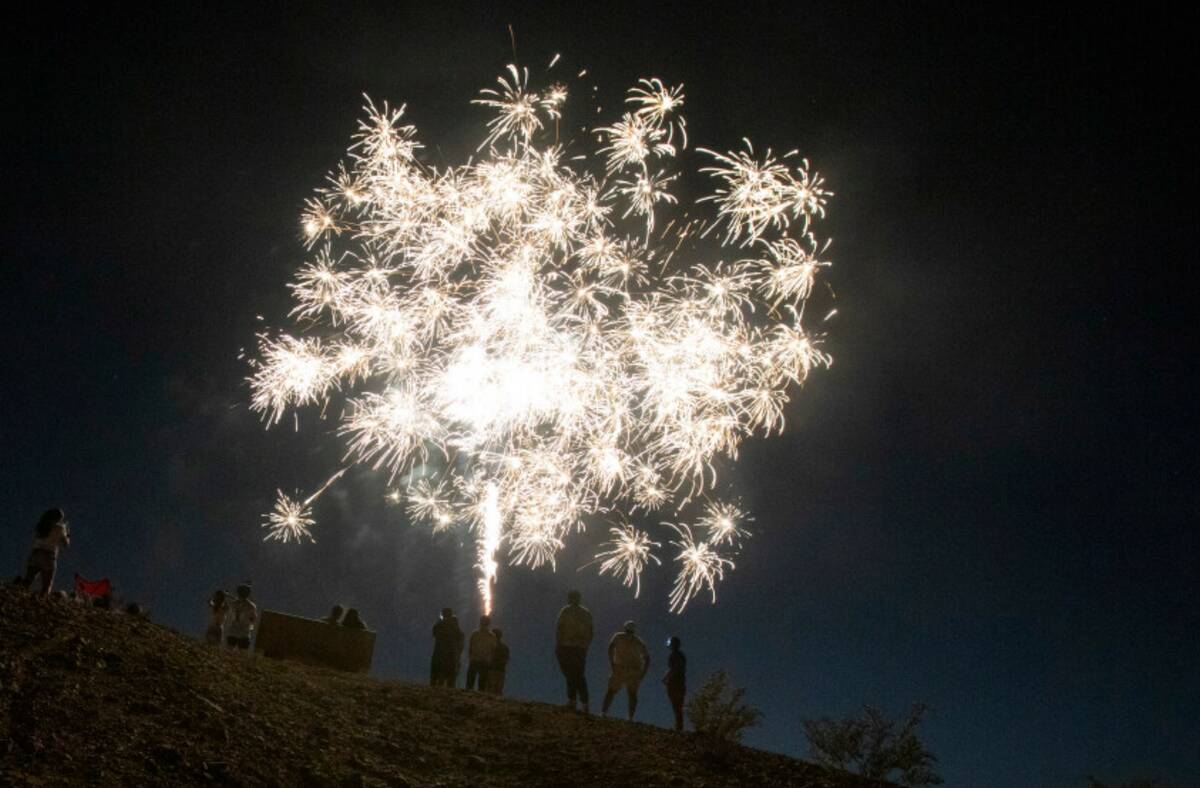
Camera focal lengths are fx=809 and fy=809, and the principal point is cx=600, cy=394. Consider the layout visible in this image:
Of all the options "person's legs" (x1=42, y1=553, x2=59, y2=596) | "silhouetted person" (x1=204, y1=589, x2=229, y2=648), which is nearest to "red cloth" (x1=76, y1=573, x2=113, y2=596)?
"silhouetted person" (x1=204, y1=589, x2=229, y2=648)

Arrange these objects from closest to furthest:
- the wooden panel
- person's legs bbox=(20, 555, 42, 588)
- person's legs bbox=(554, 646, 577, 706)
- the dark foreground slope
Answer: the dark foreground slope, person's legs bbox=(20, 555, 42, 588), person's legs bbox=(554, 646, 577, 706), the wooden panel

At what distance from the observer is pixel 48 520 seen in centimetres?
1141

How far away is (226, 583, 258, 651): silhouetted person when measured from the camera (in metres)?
15.2

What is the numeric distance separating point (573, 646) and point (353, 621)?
5068 mm

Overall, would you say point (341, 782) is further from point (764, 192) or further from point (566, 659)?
point (764, 192)

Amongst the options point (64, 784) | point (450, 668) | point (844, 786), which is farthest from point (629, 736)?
point (64, 784)

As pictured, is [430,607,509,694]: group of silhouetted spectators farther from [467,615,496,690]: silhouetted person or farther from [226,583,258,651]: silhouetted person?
[226,583,258,651]: silhouetted person

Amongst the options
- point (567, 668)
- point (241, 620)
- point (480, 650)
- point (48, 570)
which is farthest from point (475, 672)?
point (48, 570)

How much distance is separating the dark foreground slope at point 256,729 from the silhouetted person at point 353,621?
3.29 meters

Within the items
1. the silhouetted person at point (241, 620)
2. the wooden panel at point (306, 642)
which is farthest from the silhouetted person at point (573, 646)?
the silhouetted person at point (241, 620)

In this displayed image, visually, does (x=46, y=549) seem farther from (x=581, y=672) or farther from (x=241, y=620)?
(x=581, y=672)

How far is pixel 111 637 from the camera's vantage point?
9086 millimetres

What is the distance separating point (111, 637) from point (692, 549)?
882 centimetres

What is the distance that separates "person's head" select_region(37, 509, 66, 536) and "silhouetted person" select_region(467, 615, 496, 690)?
693 centimetres
